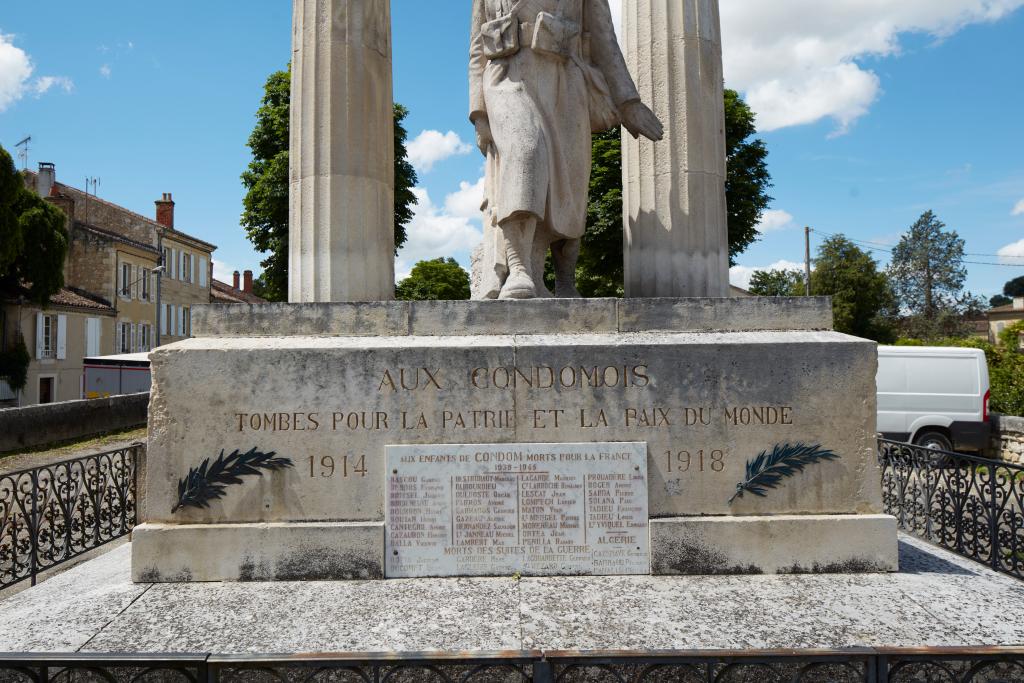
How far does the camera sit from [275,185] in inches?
847

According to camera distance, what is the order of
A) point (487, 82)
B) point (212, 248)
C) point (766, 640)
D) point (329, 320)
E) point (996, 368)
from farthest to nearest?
1. point (212, 248)
2. point (996, 368)
3. point (487, 82)
4. point (329, 320)
5. point (766, 640)

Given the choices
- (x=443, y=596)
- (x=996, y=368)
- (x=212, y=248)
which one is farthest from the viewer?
(x=212, y=248)

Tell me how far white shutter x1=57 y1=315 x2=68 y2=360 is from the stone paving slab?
3282 cm

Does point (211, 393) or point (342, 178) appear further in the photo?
point (342, 178)

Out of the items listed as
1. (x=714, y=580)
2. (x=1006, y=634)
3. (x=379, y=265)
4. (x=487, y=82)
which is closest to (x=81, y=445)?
(x=379, y=265)

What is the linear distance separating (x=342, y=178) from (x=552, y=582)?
3.37 meters

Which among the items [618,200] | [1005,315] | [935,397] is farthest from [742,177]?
[1005,315]

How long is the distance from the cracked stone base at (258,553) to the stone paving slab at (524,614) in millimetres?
109

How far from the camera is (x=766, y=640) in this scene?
3402 millimetres

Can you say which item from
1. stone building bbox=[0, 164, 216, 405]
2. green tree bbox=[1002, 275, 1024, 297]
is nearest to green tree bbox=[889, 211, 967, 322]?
stone building bbox=[0, 164, 216, 405]

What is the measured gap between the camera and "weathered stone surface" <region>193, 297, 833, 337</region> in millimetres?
4723

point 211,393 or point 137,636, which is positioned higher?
point 211,393

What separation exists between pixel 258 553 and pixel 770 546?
3.29 m

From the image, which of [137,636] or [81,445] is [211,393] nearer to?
[137,636]
